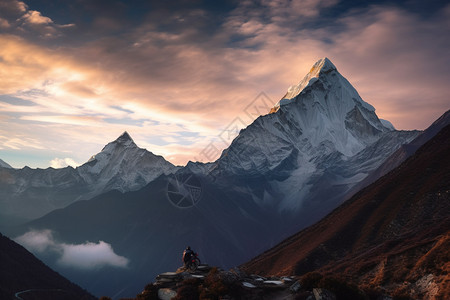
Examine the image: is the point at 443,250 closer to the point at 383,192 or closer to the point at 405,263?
the point at 405,263

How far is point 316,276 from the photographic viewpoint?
41438 mm

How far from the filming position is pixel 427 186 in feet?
467

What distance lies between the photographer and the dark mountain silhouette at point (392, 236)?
62.6m

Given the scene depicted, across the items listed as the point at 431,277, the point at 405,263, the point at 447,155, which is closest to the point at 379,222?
the point at 447,155

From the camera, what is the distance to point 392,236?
128m

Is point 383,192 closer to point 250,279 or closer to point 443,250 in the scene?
point 443,250

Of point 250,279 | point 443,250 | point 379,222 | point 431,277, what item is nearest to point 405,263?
point 443,250

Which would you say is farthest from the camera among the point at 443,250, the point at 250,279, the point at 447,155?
the point at 447,155

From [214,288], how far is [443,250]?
39.4 m

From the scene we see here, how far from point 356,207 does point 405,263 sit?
4931 inches

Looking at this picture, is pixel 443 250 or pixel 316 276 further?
pixel 443 250

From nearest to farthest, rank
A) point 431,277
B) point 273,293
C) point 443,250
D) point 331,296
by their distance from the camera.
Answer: point 331,296 < point 273,293 < point 431,277 < point 443,250

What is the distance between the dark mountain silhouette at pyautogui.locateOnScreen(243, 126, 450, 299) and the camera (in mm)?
62625

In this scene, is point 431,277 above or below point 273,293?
below
